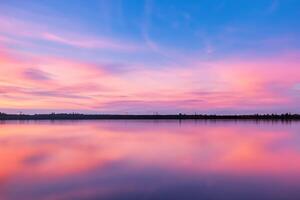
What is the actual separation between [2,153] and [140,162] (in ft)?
27.4

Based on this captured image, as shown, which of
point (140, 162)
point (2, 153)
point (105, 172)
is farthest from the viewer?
point (2, 153)

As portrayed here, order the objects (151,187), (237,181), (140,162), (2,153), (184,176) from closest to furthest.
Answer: (151,187) < (237,181) < (184,176) < (140,162) < (2,153)

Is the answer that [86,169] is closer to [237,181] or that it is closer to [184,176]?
A: [184,176]

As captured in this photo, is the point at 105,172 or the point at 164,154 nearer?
the point at 105,172

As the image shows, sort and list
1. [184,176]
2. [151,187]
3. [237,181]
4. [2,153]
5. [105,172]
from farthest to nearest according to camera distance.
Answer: [2,153]
[105,172]
[184,176]
[237,181]
[151,187]

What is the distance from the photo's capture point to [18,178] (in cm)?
1209

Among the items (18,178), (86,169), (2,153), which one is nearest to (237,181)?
(86,169)

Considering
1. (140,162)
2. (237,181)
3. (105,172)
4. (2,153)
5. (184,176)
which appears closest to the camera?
(237,181)

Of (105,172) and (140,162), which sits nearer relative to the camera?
(105,172)

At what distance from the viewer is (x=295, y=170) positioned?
545 inches

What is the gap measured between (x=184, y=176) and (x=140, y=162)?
3.85 m

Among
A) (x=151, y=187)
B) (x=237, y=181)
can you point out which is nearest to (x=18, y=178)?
(x=151, y=187)

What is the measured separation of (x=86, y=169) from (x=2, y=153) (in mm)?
7744

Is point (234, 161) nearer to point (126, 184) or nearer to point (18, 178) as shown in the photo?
point (126, 184)
